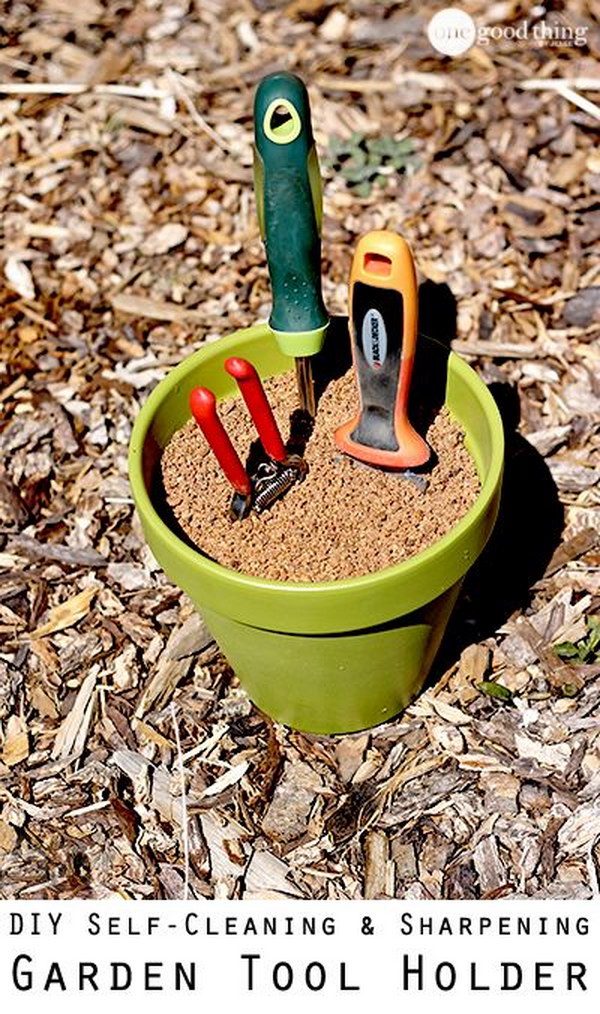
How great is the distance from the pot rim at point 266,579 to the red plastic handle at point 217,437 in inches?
3.5

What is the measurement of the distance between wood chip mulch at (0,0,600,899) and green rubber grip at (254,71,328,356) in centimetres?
47

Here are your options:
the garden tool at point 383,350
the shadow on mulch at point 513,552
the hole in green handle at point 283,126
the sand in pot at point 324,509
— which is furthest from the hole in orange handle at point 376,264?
the shadow on mulch at point 513,552

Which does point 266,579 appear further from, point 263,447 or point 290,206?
point 290,206

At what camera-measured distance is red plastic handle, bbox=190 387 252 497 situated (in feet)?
4.15

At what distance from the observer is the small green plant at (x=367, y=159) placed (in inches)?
84.7

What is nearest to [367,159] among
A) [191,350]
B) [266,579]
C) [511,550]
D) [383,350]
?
[191,350]

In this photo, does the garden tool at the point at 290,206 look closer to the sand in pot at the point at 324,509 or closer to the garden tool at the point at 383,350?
the garden tool at the point at 383,350

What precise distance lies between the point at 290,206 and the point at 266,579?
37cm

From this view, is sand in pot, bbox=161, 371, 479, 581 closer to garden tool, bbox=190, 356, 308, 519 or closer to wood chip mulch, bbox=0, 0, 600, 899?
garden tool, bbox=190, 356, 308, 519

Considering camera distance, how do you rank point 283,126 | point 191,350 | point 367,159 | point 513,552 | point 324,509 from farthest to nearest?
point 367,159 < point 191,350 < point 513,552 < point 324,509 < point 283,126

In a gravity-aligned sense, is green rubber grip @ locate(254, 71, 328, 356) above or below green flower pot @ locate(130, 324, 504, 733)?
above

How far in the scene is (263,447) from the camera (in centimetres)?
145

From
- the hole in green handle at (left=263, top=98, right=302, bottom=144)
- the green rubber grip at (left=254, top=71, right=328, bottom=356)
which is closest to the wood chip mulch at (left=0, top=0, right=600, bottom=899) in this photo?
the green rubber grip at (left=254, top=71, right=328, bottom=356)
